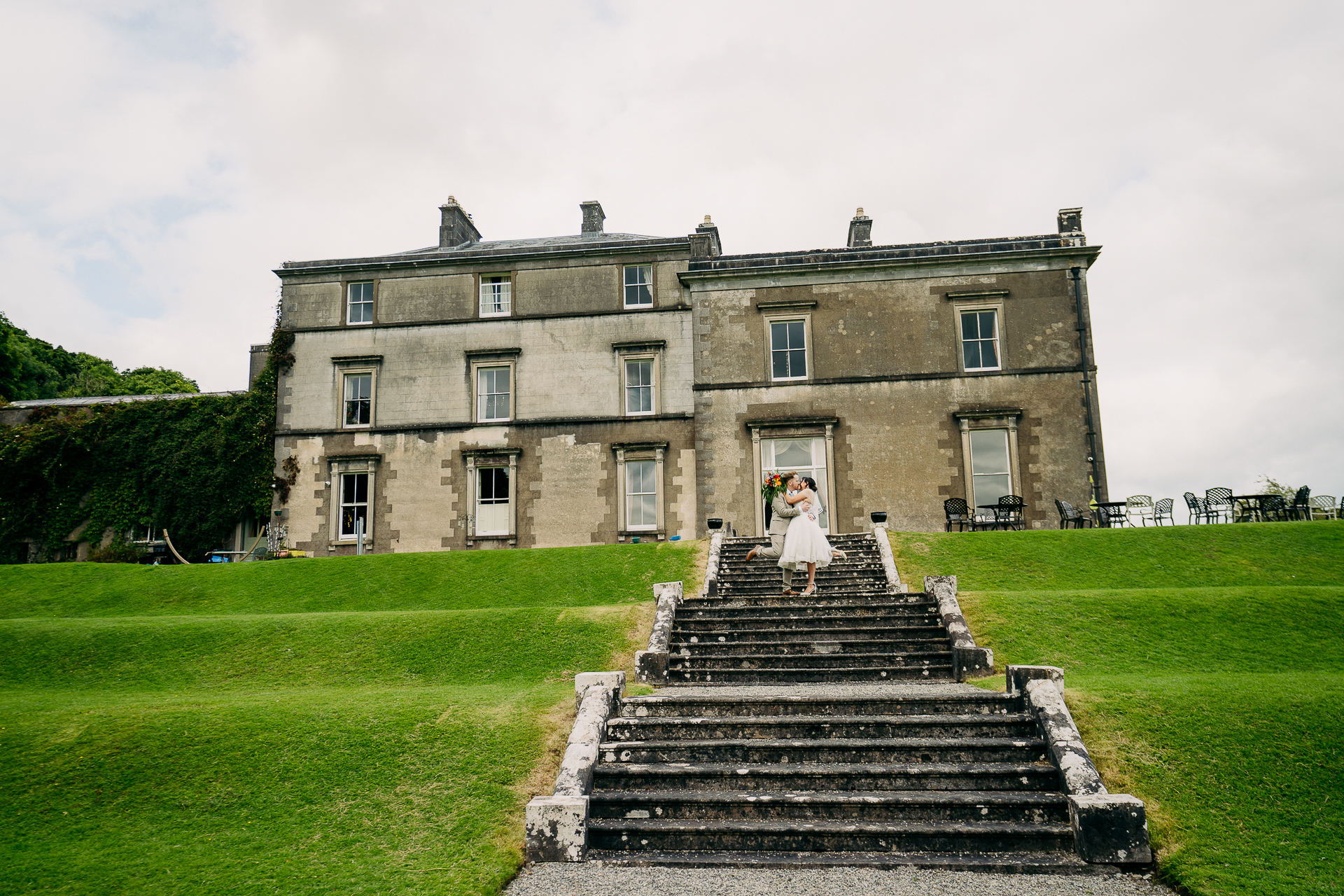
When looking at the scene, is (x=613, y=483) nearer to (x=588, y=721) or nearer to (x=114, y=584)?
(x=114, y=584)

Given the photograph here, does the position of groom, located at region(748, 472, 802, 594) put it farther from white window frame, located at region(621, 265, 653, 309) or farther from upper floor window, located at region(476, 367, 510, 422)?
upper floor window, located at region(476, 367, 510, 422)

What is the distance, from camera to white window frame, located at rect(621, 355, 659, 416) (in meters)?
24.5

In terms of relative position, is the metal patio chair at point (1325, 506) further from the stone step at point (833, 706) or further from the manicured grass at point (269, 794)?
the manicured grass at point (269, 794)

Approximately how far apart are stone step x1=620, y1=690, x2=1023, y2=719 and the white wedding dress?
444cm

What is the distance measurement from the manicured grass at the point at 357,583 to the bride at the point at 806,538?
3.40m

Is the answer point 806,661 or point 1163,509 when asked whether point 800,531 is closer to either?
point 806,661

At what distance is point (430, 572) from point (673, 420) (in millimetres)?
9177

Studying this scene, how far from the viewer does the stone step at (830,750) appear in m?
7.28

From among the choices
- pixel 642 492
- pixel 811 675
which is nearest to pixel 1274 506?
pixel 811 675

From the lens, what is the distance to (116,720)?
8.40 meters

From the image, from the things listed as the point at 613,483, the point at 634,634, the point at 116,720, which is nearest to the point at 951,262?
the point at 613,483

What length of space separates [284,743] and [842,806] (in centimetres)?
518

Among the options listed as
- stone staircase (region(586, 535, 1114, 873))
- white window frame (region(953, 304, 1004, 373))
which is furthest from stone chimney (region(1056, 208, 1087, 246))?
stone staircase (region(586, 535, 1114, 873))

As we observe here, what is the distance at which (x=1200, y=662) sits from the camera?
10070 millimetres
